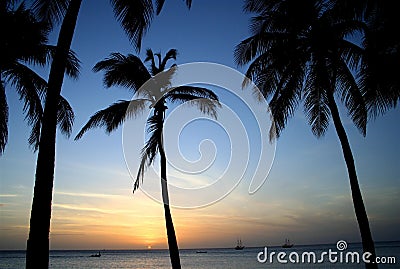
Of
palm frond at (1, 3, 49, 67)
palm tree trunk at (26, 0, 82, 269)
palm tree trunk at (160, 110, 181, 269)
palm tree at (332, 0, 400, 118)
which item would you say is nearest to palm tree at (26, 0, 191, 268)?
palm tree trunk at (26, 0, 82, 269)

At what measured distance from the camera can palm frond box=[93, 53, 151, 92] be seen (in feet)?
51.1

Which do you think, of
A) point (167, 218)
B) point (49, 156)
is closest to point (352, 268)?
point (167, 218)

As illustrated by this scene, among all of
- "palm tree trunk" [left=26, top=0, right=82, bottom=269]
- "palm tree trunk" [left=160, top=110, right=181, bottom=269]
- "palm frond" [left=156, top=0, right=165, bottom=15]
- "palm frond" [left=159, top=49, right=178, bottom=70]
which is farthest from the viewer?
"palm frond" [left=159, top=49, right=178, bottom=70]

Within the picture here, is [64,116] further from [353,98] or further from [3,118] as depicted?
[353,98]

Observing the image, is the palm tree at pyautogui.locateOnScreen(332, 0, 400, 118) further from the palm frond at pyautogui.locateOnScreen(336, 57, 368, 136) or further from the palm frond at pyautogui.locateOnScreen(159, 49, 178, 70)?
the palm frond at pyautogui.locateOnScreen(159, 49, 178, 70)

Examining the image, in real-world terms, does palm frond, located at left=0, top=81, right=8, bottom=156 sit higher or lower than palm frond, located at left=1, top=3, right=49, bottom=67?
lower

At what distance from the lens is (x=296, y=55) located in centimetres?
1268

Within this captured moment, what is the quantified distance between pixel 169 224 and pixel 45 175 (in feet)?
27.8

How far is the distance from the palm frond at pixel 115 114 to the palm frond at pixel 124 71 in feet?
2.42

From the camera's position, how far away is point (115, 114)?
15.5m

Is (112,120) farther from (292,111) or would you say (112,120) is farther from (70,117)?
(292,111)

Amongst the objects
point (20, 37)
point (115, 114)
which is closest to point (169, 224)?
point (115, 114)

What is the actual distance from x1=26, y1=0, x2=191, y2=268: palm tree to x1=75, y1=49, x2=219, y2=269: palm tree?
21.2 ft

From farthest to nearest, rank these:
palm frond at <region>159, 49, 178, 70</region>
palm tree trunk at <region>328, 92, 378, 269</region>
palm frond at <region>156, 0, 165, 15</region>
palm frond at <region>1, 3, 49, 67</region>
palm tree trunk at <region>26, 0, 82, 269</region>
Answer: palm frond at <region>159, 49, 178, 70</region> → palm frond at <region>1, 3, 49, 67</region> → palm tree trunk at <region>328, 92, 378, 269</region> → palm frond at <region>156, 0, 165, 15</region> → palm tree trunk at <region>26, 0, 82, 269</region>
